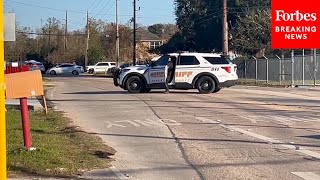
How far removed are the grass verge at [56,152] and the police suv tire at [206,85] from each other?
13.2 meters

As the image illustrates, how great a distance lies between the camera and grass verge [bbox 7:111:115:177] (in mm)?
9672

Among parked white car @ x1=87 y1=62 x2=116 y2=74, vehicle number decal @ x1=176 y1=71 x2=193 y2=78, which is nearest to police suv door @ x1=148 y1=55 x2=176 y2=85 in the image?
vehicle number decal @ x1=176 y1=71 x2=193 y2=78

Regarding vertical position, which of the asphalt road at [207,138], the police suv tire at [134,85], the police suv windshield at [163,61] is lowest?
the asphalt road at [207,138]

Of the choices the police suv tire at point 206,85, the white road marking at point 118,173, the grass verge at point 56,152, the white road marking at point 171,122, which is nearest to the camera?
the white road marking at point 118,173

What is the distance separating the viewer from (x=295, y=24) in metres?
37.5

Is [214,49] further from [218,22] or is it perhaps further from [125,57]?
[125,57]

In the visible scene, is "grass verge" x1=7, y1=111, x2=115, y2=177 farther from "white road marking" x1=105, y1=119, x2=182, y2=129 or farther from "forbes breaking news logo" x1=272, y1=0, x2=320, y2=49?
"forbes breaking news logo" x1=272, y1=0, x2=320, y2=49

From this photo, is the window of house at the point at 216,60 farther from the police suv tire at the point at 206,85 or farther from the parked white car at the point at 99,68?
the parked white car at the point at 99,68

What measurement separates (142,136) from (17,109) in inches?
309

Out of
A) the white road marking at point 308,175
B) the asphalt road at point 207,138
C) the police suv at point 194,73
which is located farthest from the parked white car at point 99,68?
the white road marking at point 308,175

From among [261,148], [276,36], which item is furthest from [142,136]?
[276,36]

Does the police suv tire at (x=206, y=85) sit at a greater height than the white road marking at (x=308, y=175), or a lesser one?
greater

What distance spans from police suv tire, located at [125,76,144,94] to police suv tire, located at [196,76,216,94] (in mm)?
2614

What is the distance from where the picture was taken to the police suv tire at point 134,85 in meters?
29.1
